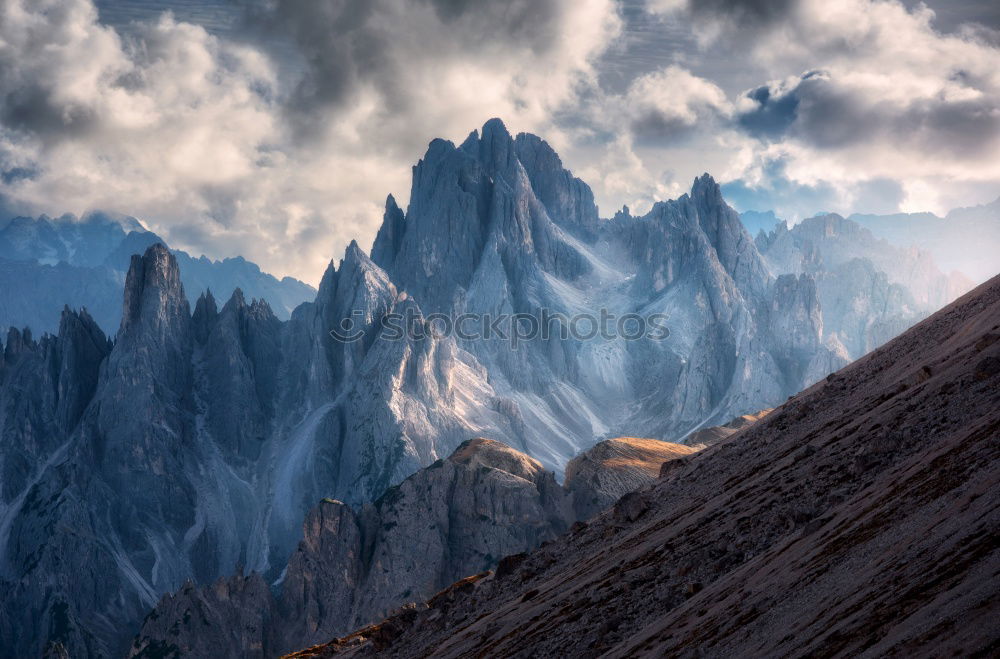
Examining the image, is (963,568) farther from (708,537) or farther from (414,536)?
(414,536)

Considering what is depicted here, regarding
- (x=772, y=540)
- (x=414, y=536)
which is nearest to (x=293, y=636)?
(x=414, y=536)

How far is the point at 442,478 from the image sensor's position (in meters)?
145

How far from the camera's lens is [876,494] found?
75.4 ft

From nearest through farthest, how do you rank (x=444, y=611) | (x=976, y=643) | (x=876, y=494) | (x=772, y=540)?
1. (x=976, y=643)
2. (x=876, y=494)
3. (x=772, y=540)
4. (x=444, y=611)

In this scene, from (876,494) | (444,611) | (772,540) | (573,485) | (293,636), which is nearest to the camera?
(876,494)

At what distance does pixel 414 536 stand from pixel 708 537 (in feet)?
361

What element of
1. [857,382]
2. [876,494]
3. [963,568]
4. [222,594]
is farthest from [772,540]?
[222,594]

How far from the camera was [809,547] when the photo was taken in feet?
71.4

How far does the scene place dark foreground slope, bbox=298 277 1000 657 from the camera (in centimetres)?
1630

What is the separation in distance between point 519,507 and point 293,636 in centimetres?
3637

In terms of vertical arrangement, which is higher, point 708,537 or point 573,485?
point 573,485

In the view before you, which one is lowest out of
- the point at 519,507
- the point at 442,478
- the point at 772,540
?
the point at 772,540

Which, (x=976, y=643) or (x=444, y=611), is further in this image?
(x=444, y=611)

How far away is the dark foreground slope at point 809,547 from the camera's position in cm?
1630
